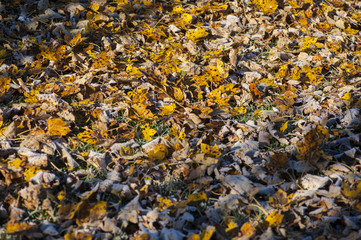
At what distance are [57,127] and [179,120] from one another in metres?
0.90

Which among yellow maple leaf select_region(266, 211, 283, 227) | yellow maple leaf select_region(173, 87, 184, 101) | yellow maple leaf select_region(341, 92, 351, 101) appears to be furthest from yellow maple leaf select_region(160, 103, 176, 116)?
yellow maple leaf select_region(341, 92, 351, 101)

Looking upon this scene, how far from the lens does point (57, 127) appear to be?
2.61 metres

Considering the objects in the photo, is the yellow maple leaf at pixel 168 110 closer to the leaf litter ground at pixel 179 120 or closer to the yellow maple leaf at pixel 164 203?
the leaf litter ground at pixel 179 120

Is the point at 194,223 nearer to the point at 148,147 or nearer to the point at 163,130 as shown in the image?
the point at 148,147

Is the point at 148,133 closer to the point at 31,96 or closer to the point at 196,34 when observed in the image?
the point at 31,96

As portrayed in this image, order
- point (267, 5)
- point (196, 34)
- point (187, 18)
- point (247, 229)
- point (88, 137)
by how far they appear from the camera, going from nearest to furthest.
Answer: point (247, 229), point (88, 137), point (196, 34), point (187, 18), point (267, 5)

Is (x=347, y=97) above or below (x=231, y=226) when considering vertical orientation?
above

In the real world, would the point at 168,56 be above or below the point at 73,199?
above

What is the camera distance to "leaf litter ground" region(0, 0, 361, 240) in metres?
2.04

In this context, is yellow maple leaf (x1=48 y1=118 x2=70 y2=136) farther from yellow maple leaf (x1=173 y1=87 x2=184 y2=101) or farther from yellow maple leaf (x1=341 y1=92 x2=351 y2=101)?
yellow maple leaf (x1=341 y1=92 x2=351 y2=101)

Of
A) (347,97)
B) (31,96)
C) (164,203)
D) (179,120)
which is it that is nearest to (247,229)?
(164,203)

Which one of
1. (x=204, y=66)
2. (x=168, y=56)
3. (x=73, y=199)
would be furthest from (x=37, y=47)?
(x=73, y=199)

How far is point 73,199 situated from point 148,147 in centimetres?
62

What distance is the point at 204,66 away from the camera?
3.46 metres
